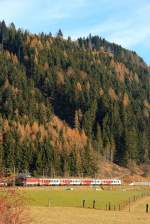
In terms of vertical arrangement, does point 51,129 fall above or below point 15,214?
above

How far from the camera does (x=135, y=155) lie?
194000mm

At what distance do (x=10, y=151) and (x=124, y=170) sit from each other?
150 feet

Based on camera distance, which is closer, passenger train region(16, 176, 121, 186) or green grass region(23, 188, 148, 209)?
green grass region(23, 188, 148, 209)

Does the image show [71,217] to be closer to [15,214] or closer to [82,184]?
[15,214]

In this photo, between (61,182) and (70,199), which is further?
(61,182)

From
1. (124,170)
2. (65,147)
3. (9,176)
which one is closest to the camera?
(9,176)

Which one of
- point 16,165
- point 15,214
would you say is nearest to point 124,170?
point 16,165

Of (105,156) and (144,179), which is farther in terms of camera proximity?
(105,156)

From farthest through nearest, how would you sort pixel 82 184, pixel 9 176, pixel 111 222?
pixel 82 184 < pixel 111 222 < pixel 9 176

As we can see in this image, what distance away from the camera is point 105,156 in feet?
632

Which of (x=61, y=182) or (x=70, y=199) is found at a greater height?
(x=70, y=199)

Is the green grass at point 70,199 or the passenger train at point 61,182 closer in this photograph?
the green grass at point 70,199

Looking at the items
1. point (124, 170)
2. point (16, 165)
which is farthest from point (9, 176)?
point (124, 170)

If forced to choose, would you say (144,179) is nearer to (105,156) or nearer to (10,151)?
(105,156)
